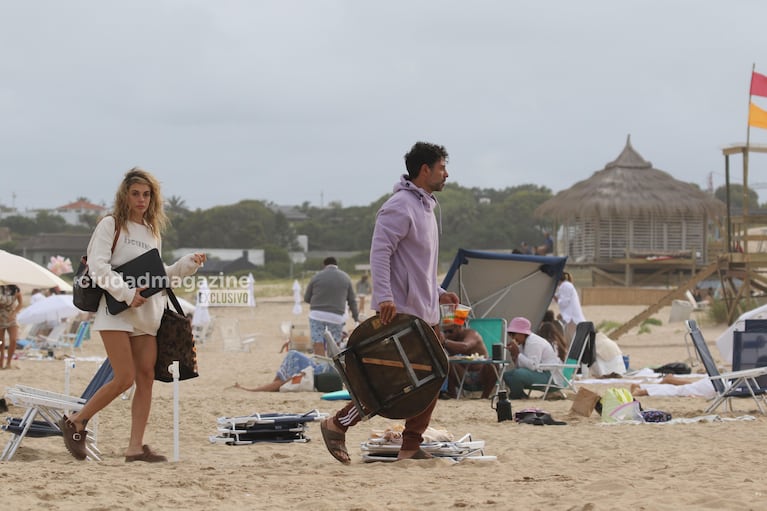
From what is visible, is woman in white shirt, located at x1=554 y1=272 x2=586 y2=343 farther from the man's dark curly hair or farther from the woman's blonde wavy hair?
the woman's blonde wavy hair

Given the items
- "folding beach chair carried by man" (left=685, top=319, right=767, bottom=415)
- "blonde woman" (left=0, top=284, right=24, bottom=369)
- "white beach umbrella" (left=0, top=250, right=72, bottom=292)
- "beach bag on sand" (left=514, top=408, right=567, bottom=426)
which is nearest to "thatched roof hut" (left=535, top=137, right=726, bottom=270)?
"blonde woman" (left=0, top=284, right=24, bottom=369)

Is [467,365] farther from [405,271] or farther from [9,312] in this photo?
[9,312]

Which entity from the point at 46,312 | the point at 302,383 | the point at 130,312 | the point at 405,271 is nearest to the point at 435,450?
the point at 405,271

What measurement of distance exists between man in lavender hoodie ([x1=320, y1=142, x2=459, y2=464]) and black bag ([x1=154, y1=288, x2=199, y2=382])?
0.78 meters

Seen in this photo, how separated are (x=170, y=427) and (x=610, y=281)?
123 ft

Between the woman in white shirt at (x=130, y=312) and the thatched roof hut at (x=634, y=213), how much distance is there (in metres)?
37.9

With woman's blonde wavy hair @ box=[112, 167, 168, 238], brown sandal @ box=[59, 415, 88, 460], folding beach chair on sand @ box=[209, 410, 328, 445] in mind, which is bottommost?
folding beach chair on sand @ box=[209, 410, 328, 445]

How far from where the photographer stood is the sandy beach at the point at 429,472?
14.4ft

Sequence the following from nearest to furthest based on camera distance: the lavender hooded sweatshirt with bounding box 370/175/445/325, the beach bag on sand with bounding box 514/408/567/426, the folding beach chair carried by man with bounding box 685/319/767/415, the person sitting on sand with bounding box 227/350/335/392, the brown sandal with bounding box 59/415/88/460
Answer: the lavender hooded sweatshirt with bounding box 370/175/445/325 < the brown sandal with bounding box 59/415/88/460 < the beach bag on sand with bounding box 514/408/567/426 < the folding beach chair carried by man with bounding box 685/319/767/415 < the person sitting on sand with bounding box 227/350/335/392

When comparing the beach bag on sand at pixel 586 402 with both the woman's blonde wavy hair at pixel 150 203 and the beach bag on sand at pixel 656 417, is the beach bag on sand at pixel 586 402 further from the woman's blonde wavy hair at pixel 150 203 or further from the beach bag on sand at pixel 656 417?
the woman's blonde wavy hair at pixel 150 203

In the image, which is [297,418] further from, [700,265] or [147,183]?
[700,265]

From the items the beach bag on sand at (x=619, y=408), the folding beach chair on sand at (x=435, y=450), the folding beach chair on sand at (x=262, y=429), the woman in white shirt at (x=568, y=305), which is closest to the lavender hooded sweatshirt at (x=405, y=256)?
the folding beach chair on sand at (x=435, y=450)

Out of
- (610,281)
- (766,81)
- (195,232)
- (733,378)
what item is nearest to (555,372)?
(733,378)

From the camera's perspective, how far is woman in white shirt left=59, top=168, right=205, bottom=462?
5520mm
